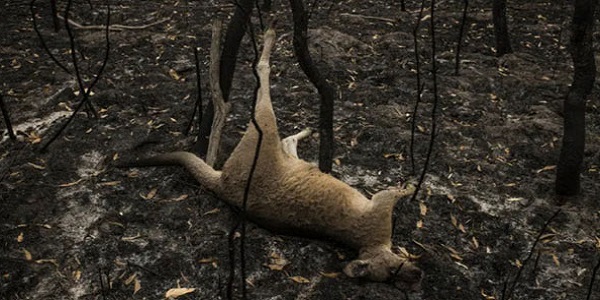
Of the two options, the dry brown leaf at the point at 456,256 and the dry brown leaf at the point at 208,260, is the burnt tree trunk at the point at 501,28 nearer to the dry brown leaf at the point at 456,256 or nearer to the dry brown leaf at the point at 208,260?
the dry brown leaf at the point at 456,256

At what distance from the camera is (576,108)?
16.4 ft

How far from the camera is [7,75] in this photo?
23.7ft

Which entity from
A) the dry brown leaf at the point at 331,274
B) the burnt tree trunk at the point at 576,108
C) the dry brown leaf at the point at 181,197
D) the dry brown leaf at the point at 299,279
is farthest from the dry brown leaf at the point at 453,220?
the dry brown leaf at the point at 181,197

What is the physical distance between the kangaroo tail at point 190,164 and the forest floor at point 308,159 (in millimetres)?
114

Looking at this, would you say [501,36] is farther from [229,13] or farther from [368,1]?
[229,13]

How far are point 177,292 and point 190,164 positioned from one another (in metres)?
1.44

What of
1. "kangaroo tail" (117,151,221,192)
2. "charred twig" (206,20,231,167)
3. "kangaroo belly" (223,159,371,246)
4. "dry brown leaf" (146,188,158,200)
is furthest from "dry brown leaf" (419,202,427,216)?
"dry brown leaf" (146,188,158,200)

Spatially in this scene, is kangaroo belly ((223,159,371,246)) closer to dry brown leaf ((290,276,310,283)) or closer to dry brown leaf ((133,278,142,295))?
dry brown leaf ((290,276,310,283))

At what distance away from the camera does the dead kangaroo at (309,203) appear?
3.88m

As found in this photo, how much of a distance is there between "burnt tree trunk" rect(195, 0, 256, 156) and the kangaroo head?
2.37 metres

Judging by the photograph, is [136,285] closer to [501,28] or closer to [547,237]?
[547,237]

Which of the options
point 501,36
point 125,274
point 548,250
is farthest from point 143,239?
point 501,36

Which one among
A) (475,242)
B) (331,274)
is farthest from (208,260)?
(475,242)

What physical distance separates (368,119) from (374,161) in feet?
2.97
